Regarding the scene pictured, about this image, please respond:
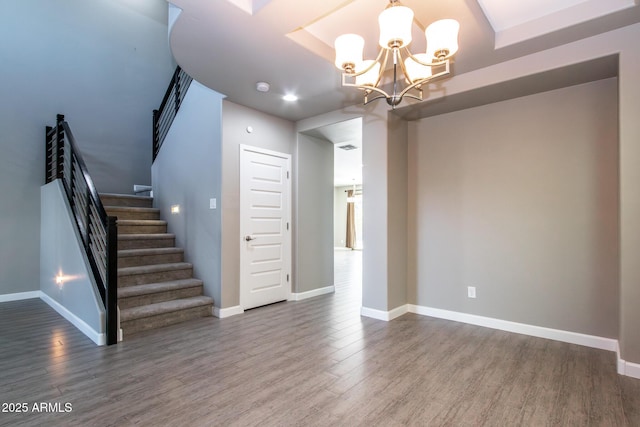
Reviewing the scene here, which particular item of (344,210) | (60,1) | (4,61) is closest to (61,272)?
(4,61)

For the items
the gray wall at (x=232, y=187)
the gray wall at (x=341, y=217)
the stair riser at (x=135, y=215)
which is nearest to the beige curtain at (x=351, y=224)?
the gray wall at (x=341, y=217)

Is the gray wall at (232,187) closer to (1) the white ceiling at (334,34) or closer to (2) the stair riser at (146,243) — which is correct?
(1) the white ceiling at (334,34)

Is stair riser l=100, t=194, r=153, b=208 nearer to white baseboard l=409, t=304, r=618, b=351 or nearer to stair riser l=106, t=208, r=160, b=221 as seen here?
stair riser l=106, t=208, r=160, b=221

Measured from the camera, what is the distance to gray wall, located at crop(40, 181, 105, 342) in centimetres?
311

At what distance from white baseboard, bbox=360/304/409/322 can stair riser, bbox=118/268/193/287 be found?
2.27 m

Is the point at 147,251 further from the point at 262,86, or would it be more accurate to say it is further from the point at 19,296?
the point at 262,86

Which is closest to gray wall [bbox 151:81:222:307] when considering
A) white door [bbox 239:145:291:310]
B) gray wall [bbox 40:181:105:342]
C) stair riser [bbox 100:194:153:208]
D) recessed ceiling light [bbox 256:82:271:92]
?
white door [bbox 239:145:291:310]

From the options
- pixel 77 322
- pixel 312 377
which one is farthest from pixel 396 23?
pixel 77 322

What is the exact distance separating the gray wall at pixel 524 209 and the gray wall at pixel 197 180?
241 cm

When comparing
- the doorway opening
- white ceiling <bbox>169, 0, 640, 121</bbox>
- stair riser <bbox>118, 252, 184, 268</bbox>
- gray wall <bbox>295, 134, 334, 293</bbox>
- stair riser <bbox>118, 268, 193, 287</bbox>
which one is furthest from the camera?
gray wall <bbox>295, 134, 334, 293</bbox>

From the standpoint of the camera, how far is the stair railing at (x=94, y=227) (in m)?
2.91

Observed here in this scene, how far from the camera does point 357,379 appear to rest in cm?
232

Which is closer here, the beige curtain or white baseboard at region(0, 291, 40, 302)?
white baseboard at region(0, 291, 40, 302)

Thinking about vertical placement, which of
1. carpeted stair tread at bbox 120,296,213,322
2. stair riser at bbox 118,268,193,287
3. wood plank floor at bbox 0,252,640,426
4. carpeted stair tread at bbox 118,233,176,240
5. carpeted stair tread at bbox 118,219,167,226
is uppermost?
carpeted stair tread at bbox 118,219,167,226
